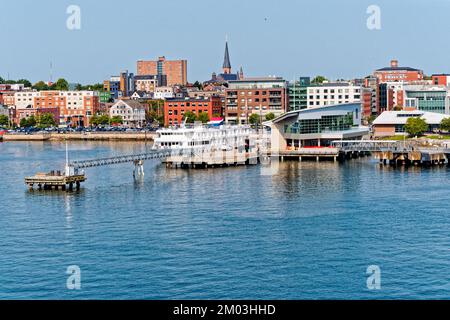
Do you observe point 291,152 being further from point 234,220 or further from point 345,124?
point 234,220

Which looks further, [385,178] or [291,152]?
[291,152]

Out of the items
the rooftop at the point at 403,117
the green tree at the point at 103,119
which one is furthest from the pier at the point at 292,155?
the green tree at the point at 103,119

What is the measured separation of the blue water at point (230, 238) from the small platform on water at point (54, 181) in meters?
0.36

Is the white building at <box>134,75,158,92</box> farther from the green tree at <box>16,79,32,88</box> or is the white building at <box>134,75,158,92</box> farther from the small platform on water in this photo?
the small platform on water

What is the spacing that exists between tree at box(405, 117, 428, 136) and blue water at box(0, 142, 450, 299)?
17.6 metres

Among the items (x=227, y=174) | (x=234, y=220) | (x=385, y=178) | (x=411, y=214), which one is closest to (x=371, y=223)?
(x=411, y=214)

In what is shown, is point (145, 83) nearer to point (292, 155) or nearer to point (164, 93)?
point (164, 93)

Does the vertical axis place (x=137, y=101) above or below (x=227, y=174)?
above

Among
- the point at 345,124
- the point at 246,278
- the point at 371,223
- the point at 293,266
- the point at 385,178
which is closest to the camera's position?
the point at 246,278

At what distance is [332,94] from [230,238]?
1499 inches

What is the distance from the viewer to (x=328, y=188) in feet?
77.8

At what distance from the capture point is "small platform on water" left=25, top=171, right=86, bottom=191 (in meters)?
24.1

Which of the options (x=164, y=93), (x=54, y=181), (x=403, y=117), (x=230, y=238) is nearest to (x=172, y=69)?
(x=164, y=93)

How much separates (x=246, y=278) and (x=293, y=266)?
1.15m
